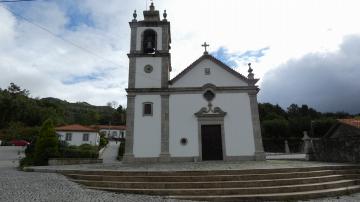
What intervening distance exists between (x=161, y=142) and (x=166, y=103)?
7.70 feet

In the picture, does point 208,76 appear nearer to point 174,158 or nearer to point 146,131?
point 146,131

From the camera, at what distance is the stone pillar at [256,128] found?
53.1 feet

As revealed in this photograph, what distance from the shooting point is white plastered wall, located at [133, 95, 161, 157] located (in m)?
16.4

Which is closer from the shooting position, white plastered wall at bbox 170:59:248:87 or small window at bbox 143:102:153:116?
small window at bbox 143:102:153:116

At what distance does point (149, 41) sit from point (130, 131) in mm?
6043

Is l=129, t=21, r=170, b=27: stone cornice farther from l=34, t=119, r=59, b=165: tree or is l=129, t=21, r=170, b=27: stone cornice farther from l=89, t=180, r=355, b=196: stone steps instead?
l=89, t=180, r=355, b=196: stone steps

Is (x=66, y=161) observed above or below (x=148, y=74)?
below

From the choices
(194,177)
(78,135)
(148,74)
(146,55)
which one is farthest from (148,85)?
(78,135)

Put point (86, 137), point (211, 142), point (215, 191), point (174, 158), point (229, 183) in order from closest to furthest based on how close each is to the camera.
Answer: point (215, 191)
point (229, 183)
point (174, 158)
point (211, 142)
point (86, 137)

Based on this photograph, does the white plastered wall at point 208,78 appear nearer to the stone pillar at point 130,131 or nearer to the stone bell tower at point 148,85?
the stone bell tower at point 148,85

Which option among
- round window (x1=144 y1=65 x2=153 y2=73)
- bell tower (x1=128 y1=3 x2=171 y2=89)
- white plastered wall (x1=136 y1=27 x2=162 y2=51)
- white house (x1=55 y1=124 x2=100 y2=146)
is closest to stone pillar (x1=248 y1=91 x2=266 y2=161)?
bell tower (x1=128 y1=3 x2=171 y2=89)

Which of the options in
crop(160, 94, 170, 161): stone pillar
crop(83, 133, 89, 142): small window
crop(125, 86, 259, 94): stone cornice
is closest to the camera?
crop(160, 94, 170, 161): stone pillar

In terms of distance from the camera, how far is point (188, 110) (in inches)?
674

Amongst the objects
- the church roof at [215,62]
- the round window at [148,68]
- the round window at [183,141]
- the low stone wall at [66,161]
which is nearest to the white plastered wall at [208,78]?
the church roof at [215,62]
